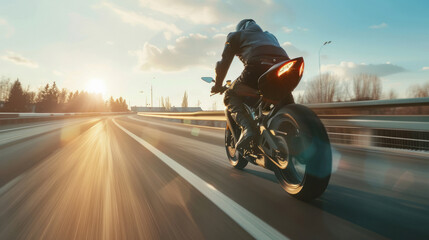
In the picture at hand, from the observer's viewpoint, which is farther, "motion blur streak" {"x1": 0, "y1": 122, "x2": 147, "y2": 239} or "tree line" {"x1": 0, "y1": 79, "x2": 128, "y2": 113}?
"tree line" {"x1": 0, "y1": 79, "x2": 128, "y2": 113}

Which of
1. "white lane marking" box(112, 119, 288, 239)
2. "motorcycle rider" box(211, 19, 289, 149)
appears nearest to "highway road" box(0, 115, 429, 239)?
"white lane marking" box(112, 119, 288, 239)

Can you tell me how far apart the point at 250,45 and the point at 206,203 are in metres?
1.87

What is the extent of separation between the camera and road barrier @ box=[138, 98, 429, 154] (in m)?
4.44

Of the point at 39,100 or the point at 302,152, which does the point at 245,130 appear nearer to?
the point at 302,152

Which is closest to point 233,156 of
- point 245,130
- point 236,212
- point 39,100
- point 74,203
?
point 245,130

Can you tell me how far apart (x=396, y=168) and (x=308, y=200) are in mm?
2115

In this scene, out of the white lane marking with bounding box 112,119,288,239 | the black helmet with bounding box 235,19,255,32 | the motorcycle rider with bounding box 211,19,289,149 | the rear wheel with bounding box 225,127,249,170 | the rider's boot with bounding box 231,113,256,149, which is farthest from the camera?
the rear wheel with bounding box 225,127,249,170

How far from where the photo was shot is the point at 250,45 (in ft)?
11.0

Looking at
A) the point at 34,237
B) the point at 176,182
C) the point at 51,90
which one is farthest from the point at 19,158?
the point at 51,90

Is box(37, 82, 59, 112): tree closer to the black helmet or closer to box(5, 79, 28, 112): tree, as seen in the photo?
box(5, 79, 28, 112): tree

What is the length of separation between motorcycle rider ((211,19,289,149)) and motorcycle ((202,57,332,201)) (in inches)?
5.5

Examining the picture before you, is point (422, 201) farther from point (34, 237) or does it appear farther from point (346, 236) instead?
point (34, 237)

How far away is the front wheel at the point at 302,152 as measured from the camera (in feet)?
7.91

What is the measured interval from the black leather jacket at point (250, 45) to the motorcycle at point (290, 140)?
40 centimetres
